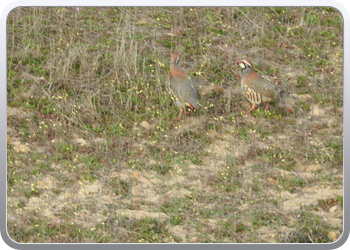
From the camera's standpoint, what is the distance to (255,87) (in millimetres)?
→ 8922

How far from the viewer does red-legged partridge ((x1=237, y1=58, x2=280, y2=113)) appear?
351 inches

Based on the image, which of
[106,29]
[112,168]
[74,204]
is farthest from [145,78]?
[74,204]

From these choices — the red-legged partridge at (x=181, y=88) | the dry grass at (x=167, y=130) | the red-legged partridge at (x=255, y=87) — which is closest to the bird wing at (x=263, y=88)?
the red-legged partridge at (x=255, y=87)

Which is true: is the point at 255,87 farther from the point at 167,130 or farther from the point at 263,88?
the point at 167,130

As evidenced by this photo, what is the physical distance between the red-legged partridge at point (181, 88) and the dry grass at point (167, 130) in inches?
8.8

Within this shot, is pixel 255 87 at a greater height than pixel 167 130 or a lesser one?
greater

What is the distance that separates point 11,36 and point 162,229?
142 inches

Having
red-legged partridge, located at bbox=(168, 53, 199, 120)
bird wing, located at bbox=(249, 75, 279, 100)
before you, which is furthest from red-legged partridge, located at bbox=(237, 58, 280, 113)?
red-legged partridge, located at bbox=(168, 53, 199, 120)

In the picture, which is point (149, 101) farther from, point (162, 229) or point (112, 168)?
point (162, 229)

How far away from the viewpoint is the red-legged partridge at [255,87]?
8.91m

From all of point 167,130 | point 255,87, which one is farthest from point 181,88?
point 255,87

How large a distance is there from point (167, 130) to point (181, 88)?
57 cm

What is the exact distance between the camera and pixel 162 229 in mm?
7180

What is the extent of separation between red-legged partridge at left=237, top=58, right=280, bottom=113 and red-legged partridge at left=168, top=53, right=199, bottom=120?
72cm
